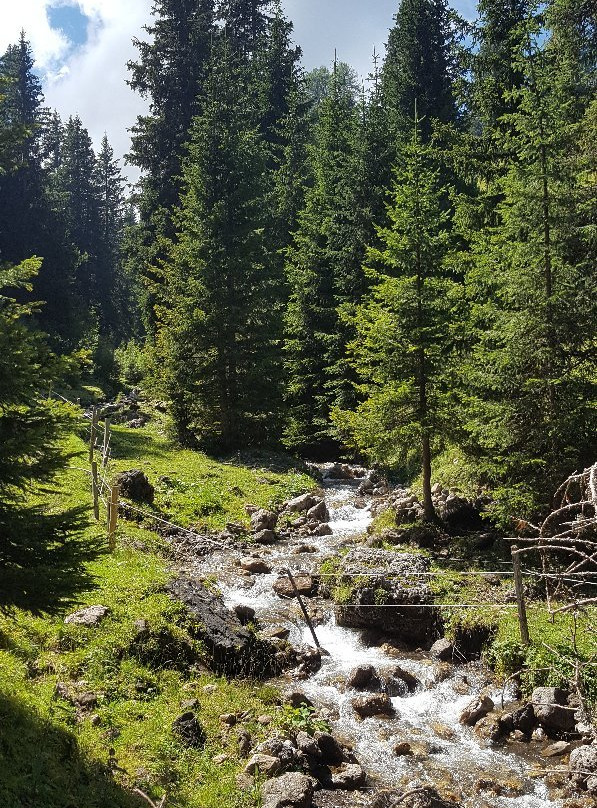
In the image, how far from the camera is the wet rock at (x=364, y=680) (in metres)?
12.7

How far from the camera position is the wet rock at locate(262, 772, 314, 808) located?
8859 mm

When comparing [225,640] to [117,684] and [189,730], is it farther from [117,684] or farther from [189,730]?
[189,730]

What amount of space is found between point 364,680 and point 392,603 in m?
2.56

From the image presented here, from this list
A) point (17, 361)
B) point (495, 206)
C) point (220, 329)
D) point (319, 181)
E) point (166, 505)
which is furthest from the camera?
point (319, 181)

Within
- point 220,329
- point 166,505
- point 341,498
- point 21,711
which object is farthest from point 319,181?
point 21,711

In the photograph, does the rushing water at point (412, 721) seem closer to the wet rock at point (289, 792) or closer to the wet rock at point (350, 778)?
the wet rock at point (350, 778)

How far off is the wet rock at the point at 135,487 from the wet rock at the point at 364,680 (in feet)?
32.7

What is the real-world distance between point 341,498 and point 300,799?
638 inches

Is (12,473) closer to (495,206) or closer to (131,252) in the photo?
(495,206)

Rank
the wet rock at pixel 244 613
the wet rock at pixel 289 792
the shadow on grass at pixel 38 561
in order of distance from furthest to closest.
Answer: the wet rock at pixel 244 613
the wet rock at pixel 289 792
the shadow on grass at pixel 38 561

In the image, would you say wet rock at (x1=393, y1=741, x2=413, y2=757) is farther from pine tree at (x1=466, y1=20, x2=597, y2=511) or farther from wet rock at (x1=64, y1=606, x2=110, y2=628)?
pine tree at (x1=466, y1=20, x2=597, y2=511)

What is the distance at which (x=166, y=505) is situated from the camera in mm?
21203

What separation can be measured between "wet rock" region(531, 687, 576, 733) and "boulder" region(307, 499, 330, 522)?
435 inches

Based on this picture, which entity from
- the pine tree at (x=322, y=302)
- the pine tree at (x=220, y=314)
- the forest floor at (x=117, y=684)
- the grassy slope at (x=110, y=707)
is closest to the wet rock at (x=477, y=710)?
the forest floor at (x=117, y=684)
